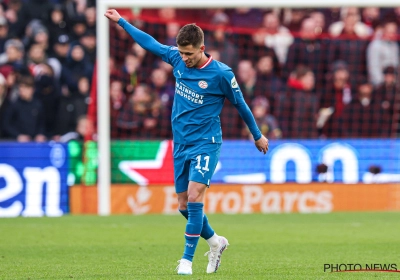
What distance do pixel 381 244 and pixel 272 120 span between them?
713 centimetres

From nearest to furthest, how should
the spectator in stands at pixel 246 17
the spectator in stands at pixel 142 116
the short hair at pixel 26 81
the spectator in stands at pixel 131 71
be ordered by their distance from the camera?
the short hair at pixel 26 81 < the spectator in stands at pixel 142 116 < the spectator in stands at pixel 131 71 < the spectator in stands at pixel 246 17

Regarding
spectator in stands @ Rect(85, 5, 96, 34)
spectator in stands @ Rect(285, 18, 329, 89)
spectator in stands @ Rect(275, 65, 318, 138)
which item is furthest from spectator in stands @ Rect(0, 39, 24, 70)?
spectator in stands @ Rect(285, 18, 329, 89)

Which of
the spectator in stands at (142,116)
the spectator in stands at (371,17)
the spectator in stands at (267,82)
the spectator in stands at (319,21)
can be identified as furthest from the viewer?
the spectator in stands at (371,17)

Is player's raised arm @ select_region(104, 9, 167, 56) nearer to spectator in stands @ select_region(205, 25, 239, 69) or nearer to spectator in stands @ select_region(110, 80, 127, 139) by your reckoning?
spectator in stands @ select_region(110, 80, 127, 139)

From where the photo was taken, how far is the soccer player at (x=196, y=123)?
7699mm

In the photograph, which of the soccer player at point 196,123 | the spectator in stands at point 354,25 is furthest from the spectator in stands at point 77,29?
the soccer player at point 196,123

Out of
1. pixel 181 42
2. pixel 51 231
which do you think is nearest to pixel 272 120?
pixel 51 231

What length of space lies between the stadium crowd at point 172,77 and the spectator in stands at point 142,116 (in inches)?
0.8

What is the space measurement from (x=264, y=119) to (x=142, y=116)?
7.83 feet

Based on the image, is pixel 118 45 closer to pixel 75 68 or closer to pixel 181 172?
pixel 75 68

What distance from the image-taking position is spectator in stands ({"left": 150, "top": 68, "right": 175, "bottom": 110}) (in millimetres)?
17672

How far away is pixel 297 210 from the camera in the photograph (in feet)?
54.5

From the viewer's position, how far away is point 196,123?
7.86m

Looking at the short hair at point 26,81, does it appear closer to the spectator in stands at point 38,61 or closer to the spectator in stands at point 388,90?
the spectator in stands at point 38,61
